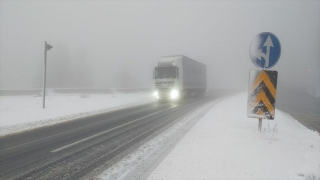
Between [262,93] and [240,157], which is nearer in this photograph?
[240,157]

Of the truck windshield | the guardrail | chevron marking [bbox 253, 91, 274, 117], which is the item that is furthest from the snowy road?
the guardrail

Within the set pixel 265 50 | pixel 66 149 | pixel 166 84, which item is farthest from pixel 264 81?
pixel 166 84

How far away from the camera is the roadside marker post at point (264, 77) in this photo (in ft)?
19.8

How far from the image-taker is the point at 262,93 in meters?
6.24

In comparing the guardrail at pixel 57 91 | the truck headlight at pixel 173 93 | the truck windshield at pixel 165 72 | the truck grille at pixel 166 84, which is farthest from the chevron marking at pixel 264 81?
the guardrail at pixel 57 91

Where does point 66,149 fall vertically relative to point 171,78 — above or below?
below

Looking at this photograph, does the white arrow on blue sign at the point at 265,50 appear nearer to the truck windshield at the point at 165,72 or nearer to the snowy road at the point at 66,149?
the snowy road at the point at 66,149

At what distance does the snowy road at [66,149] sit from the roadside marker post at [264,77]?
11.4ft

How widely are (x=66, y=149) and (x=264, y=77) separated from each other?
19.6 feet

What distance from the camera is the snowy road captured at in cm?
409

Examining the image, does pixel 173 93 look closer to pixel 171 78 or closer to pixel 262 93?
pixel 171 78

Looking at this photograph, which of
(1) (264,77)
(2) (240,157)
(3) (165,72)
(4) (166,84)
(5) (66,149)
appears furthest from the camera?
(3) (165,72)

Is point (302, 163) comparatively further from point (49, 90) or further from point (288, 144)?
point (49, 90)

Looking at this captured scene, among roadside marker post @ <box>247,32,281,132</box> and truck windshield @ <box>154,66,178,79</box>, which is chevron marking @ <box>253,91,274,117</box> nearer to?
roadside marker post @ <box>247,32,281,132</box>
